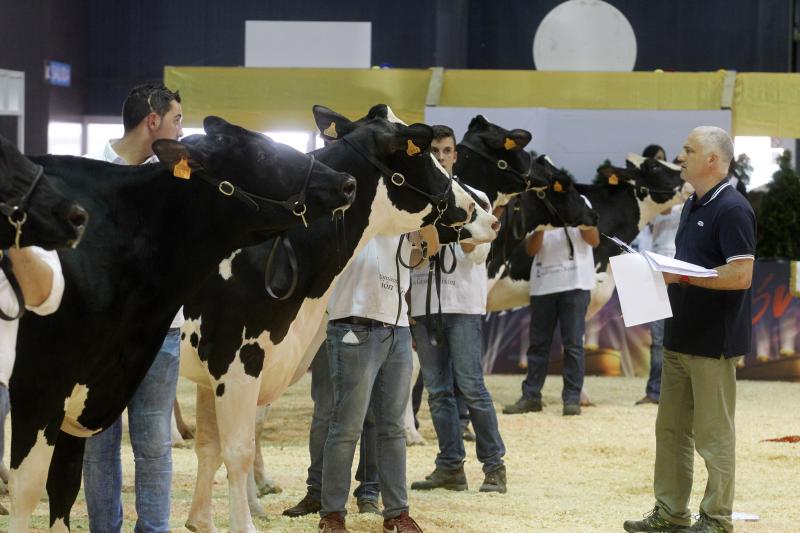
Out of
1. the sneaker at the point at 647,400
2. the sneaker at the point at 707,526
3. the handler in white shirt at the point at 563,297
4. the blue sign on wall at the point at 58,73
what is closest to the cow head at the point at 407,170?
the sneaker at the point at 707,526

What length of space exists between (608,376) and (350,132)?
7.64m

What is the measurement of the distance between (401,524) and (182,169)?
2.30 metres

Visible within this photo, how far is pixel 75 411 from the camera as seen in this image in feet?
13.4

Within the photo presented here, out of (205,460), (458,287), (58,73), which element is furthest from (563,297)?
(58,73)

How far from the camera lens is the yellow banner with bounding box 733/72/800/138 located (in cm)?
1088

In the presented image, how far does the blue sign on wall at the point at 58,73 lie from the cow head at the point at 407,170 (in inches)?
501

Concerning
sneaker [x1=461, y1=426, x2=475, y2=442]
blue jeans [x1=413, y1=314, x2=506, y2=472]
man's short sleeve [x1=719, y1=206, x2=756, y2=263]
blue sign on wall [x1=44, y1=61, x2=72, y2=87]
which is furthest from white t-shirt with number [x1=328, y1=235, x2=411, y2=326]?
blue sign on wall [x1=44, y1=61, x2=72, y2=87]

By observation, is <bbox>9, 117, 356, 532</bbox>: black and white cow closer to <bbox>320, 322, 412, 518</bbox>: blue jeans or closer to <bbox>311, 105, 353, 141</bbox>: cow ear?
<bbox>311, 105, 353, 141</bbox>: cow ear

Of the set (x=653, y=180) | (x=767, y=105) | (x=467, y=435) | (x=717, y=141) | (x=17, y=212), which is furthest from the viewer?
(x=653, y=180)

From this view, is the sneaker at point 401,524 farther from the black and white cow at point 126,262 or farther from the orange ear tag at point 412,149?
the black and white cow at point 126,262

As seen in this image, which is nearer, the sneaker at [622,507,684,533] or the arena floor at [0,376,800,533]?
the sneaker at [622,507,684,533]

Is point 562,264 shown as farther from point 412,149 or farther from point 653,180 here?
point 412,149

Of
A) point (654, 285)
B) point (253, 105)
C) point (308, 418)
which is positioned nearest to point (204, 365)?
point (654, 285)

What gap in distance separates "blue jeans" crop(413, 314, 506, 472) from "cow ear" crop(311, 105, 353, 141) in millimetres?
1680
